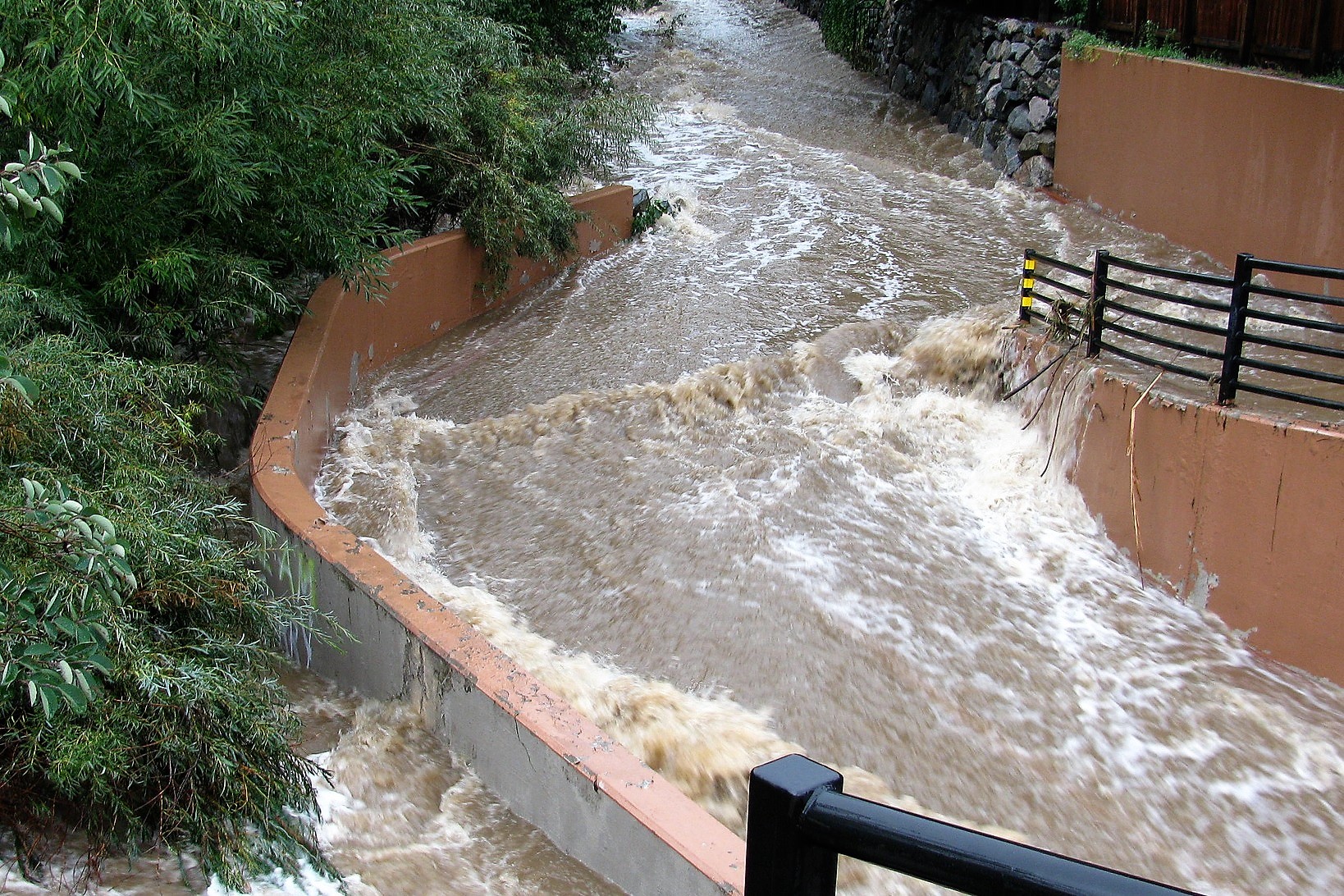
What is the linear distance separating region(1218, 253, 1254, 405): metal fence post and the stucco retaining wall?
12.8 ft

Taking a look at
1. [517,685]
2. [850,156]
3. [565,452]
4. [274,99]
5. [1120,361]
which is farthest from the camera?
[850,156]

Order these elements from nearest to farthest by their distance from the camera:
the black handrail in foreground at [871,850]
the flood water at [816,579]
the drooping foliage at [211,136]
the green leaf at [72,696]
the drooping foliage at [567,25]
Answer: the black handrail in foreground at [871,850] → the green leaf at [72,696] → the flood water at [816,579] → the drooping foliage at [211,136] → the drooping foliage at [567,25]

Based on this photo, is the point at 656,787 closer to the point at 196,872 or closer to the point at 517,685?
the point at 517,685

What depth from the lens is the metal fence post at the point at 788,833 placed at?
1.26 metres

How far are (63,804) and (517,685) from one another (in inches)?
76.4

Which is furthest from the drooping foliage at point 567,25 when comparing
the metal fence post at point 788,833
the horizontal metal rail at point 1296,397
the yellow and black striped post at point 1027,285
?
the metal fence post at point 788,833

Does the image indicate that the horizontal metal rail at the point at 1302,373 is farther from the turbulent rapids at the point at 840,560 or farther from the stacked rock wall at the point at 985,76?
the stacked rock wall at the point at 985,76

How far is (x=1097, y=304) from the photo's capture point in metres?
8.67

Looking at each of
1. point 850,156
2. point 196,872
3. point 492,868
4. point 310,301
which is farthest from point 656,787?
point 850,156

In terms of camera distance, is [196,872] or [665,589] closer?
[196,872]

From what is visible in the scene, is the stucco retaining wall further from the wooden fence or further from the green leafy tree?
the green leafy tree

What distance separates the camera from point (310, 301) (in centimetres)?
1029

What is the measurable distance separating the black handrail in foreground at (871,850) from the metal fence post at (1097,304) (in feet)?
25.9

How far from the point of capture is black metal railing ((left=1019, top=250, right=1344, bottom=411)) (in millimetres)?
7051
